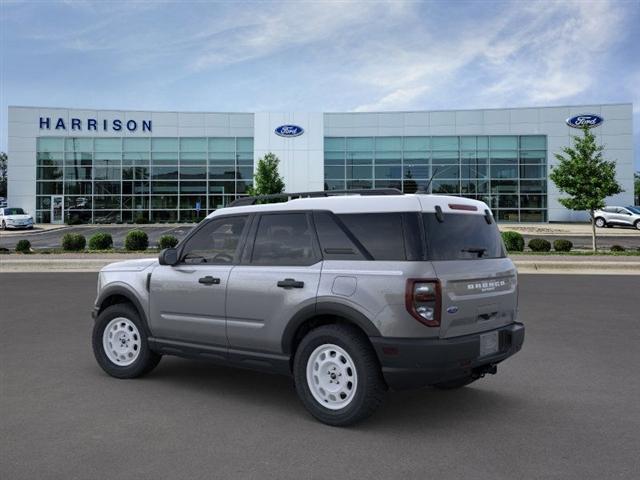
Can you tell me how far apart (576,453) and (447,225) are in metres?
1.83

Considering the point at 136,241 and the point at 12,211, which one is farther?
the point at 12,211

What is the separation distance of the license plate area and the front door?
2.18 m

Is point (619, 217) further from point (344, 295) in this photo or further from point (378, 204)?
point (344, 295)

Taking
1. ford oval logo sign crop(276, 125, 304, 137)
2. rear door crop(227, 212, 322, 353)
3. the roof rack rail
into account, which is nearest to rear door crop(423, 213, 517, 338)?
the roof rack rail

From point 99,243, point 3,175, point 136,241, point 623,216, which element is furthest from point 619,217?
point 3,175

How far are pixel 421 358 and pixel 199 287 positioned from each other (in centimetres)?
221

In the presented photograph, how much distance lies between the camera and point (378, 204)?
462 cm

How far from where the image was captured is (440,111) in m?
47.5

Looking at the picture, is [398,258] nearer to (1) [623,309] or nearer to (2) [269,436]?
(2) [269,436]

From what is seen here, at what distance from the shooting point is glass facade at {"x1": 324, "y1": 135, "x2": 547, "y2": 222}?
156ft

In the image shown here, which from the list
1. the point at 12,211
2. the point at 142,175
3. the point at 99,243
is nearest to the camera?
the point at 99,243

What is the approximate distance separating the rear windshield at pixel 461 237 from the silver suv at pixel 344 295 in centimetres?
1

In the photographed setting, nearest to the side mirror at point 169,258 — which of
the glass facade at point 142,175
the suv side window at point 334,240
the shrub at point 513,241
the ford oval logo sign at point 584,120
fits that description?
the suv side window at point 334,240

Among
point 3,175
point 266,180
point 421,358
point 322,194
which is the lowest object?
point 421,358
